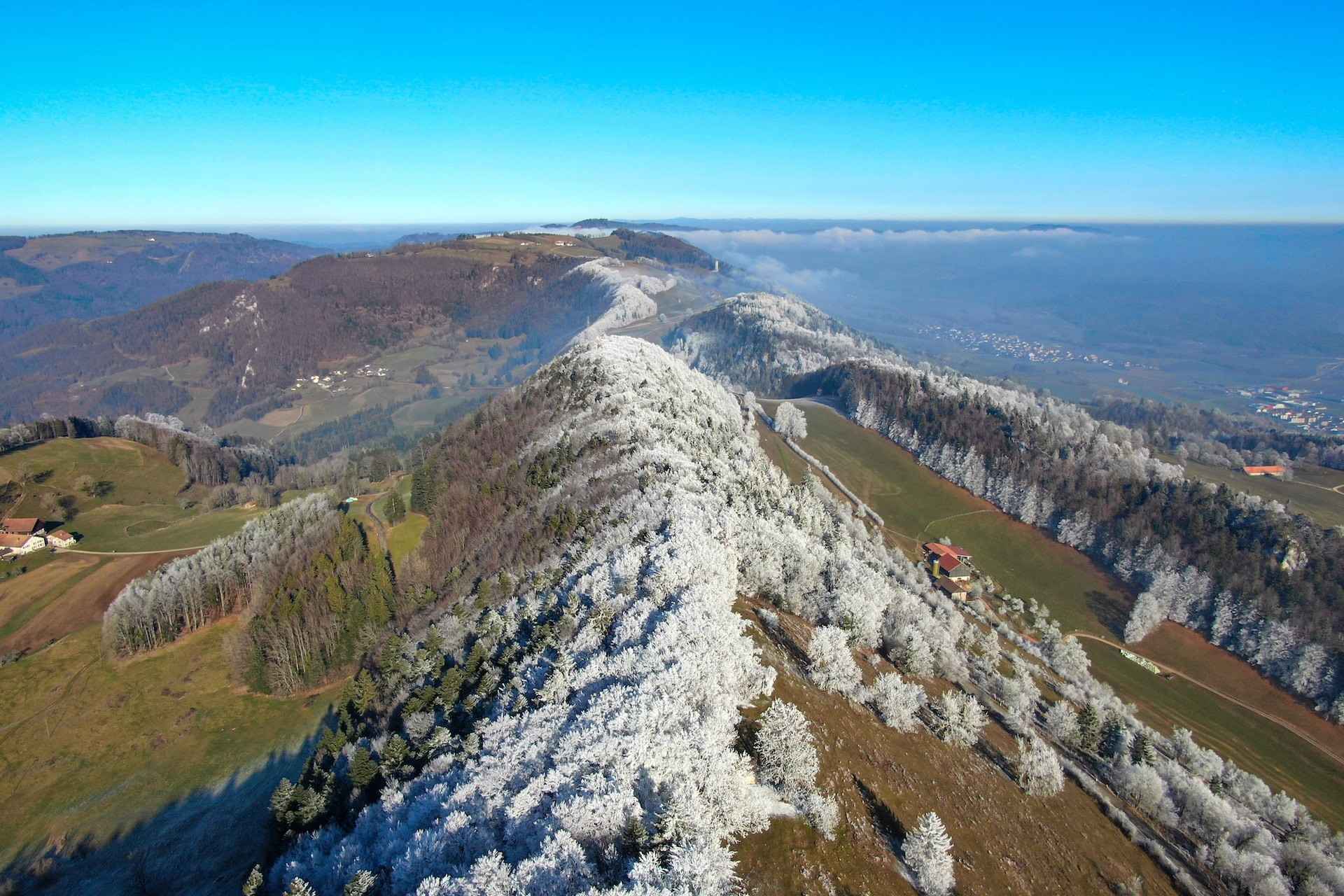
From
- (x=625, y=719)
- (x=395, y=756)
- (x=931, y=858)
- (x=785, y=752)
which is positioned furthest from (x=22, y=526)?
(x=931, y=858)

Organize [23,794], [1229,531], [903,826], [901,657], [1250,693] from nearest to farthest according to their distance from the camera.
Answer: [903,826]
[23,794]
[901,657]
[1250,693]
[1229,531]

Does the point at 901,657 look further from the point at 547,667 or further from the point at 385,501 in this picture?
the point at 385,501

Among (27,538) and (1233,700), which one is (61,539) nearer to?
(27,538)

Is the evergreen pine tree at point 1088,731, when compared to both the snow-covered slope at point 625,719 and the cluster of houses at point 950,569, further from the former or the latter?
the cluster of houses at point 950,569

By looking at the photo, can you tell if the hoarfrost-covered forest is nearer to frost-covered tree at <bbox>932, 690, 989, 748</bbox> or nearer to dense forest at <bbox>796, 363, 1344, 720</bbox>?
frost-covered tree at <bbox>932, 690, 989, 748</bbox>

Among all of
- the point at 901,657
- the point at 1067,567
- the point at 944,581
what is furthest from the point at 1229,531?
the point at 901,657

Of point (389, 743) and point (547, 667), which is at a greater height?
point (547, 667)

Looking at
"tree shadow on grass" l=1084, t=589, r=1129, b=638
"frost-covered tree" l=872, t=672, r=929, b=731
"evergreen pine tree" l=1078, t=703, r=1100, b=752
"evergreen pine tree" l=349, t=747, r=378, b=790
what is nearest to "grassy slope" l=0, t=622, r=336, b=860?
"evergreen pine tree" l=349, t=747, r=378, b=790

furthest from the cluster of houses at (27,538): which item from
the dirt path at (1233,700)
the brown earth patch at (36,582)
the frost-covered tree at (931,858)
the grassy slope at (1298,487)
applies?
the grassy slope at (1298,487)
